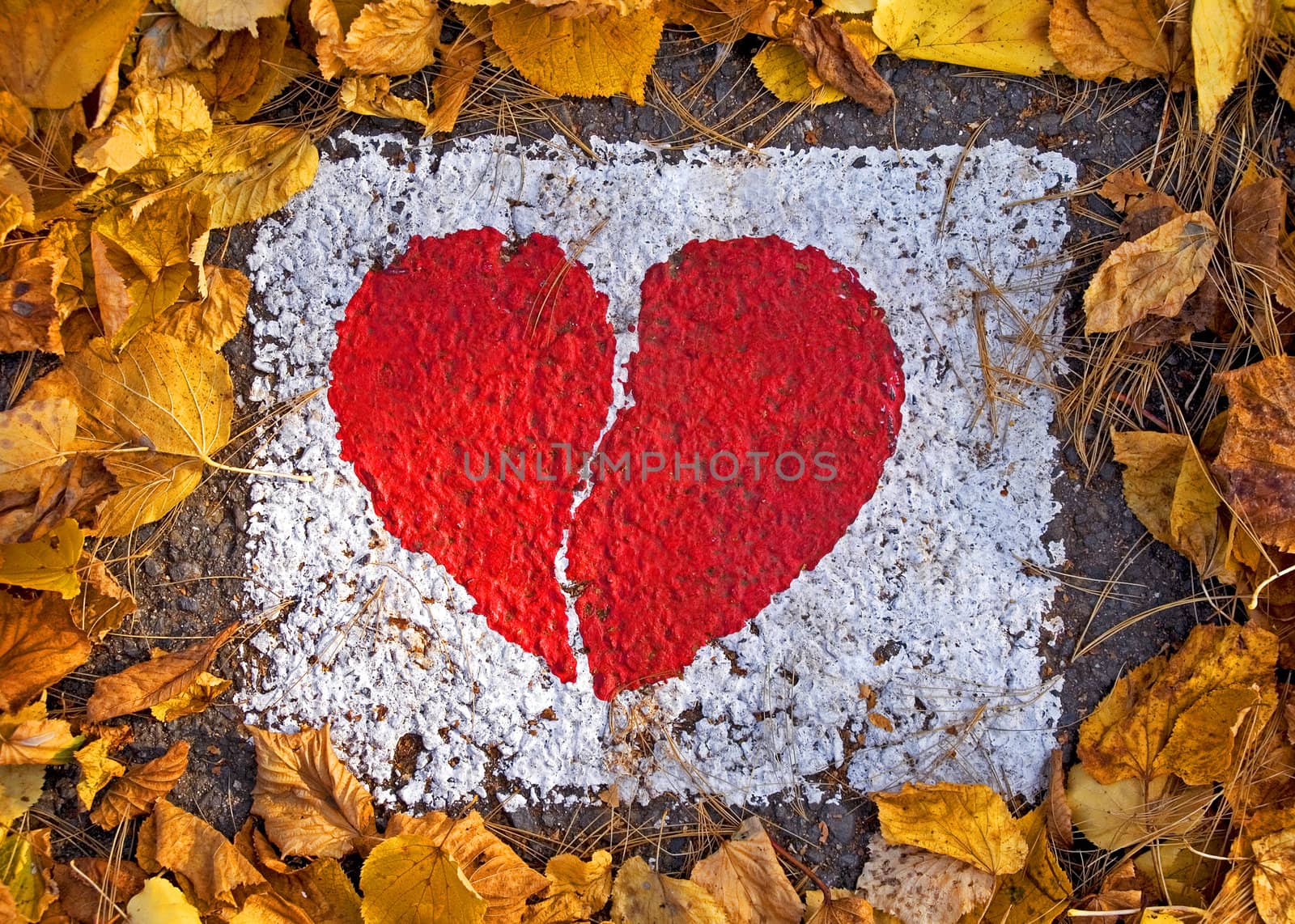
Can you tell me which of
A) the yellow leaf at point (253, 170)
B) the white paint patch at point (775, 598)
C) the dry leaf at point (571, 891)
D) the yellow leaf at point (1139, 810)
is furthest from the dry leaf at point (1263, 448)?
the yellow leaf at point (253, 170)

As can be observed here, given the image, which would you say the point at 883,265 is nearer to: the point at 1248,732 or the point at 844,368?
the point at 844,368

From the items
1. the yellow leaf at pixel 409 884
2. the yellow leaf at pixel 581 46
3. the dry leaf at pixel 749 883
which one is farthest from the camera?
the yellow leaf at pixel 581 46

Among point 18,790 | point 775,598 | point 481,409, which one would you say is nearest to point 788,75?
point 481,409

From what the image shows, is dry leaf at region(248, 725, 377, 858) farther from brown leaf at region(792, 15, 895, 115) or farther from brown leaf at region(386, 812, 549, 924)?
brown leaf at region(792, 15, 895, 115)

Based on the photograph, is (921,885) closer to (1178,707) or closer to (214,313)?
(1178,707)

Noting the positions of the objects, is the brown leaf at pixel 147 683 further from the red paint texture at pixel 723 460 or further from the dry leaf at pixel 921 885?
the dry leaf at pixel 921 885

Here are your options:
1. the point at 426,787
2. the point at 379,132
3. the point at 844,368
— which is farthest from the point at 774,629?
the point at 379,132
